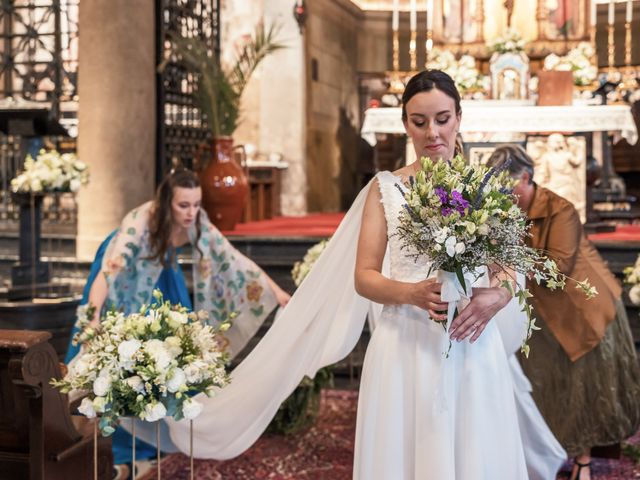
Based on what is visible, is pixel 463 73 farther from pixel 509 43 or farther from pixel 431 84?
pixel 431 84

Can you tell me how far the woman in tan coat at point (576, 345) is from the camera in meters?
4.51

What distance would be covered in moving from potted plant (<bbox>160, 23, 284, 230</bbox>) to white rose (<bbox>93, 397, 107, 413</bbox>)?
6391 millimetres

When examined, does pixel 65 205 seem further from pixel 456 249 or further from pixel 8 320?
pixel 456 249

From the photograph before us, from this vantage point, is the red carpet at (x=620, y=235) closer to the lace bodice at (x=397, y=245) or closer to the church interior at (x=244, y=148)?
the church interior at (x=244, y=148)

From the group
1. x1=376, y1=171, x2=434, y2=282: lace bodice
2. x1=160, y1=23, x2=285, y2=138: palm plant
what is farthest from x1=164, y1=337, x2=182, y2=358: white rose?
x1=160, y1=23, x2=285, y2=138: palm plant

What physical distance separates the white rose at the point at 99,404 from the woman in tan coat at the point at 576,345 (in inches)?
85.7

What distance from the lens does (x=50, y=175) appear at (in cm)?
732

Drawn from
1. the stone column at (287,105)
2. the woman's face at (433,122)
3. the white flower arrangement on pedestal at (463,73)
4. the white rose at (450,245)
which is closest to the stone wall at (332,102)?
the stone column at (287,105)

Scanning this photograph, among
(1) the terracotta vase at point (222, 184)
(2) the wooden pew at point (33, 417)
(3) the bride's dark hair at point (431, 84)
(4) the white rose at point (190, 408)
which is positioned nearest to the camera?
(3) the bride's dark hair at point (431, 84)

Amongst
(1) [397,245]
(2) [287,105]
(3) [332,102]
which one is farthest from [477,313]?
(3) [332,102]

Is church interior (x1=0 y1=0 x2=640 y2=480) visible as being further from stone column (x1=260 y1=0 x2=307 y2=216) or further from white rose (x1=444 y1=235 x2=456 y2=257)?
white rose (x1=444 y1=235 x2=456 y2=257)

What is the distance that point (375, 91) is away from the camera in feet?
52.3

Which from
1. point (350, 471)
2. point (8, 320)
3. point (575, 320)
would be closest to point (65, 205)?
point (8, 320)

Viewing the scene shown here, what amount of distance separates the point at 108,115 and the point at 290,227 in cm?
276
